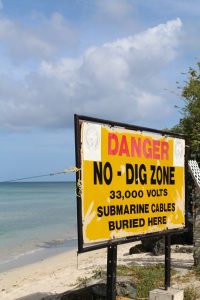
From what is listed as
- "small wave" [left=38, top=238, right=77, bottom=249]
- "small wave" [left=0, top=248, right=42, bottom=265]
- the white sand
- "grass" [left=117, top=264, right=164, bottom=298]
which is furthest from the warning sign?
"small wave" [left=38, top=238, right=77, bottom=249]

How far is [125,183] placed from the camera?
7086 millimetres

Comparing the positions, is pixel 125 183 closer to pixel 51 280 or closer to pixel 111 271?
pixel 111 271

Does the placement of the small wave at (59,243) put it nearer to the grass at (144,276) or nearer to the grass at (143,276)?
the grass at (143,276)

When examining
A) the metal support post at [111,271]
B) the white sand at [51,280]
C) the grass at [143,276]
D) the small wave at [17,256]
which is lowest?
the small wave at [17,256]

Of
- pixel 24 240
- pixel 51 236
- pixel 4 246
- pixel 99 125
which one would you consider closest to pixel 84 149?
pixel 99 125

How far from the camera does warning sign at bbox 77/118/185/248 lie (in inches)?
255

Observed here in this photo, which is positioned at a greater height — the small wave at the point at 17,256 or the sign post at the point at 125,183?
the sign post at the point at 125,183

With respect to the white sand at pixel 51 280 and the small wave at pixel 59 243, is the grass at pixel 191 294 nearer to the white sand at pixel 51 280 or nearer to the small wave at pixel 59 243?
the white sand at pixel 51 280

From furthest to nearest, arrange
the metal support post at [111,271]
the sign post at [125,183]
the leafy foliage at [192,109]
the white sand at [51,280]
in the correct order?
the leafy foliage at [192,109]
the white sand at [51,280]
the metal support post at [111,271]
the sign post at [125,183]

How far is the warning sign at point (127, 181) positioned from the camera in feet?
21.2

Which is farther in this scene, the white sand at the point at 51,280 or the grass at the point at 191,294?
the white sand at the point at 51,280

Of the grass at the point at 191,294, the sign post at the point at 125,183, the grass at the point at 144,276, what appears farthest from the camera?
the grass at the point at 144,276

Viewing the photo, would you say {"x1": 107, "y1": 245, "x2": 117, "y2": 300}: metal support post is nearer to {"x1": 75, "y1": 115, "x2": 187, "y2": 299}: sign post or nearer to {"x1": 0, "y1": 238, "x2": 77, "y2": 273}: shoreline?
{"x1": 75, "y1": 115, "x2": 187, "y2": 299}: sign post

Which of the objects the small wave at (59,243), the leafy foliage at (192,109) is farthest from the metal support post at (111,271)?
the small wave at (59,243)
